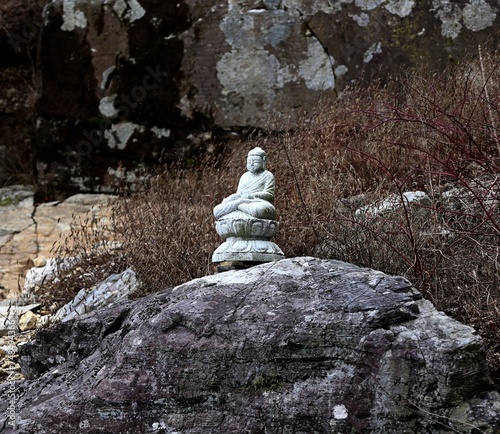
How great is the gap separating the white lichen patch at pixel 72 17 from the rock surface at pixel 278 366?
4.95 metres

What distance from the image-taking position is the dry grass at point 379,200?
3.80 metres

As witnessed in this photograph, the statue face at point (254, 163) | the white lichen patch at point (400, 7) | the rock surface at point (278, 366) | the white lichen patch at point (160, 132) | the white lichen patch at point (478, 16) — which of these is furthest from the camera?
the white lichen patch at point (160, 132)

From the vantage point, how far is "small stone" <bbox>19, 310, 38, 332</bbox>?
5.04 meters

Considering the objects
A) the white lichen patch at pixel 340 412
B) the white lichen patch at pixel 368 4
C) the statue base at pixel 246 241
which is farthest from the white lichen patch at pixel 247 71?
the white lichen patch at pixel 340 412

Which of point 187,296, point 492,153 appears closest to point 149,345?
point 187,296

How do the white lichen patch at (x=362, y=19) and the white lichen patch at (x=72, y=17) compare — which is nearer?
the white lichen patch at (x=362, y=19)

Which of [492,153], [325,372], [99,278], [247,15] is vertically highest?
[247,15]

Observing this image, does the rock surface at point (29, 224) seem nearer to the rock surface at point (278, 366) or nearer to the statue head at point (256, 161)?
the statue head at point (256, 161)

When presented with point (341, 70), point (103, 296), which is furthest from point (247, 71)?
point (103, 296)

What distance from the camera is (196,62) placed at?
24.4 feet

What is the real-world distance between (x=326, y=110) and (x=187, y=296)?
3.33m

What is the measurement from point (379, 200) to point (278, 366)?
6.55 ft

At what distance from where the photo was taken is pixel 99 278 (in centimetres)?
524

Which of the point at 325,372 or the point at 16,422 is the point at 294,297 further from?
the point at 16,422
